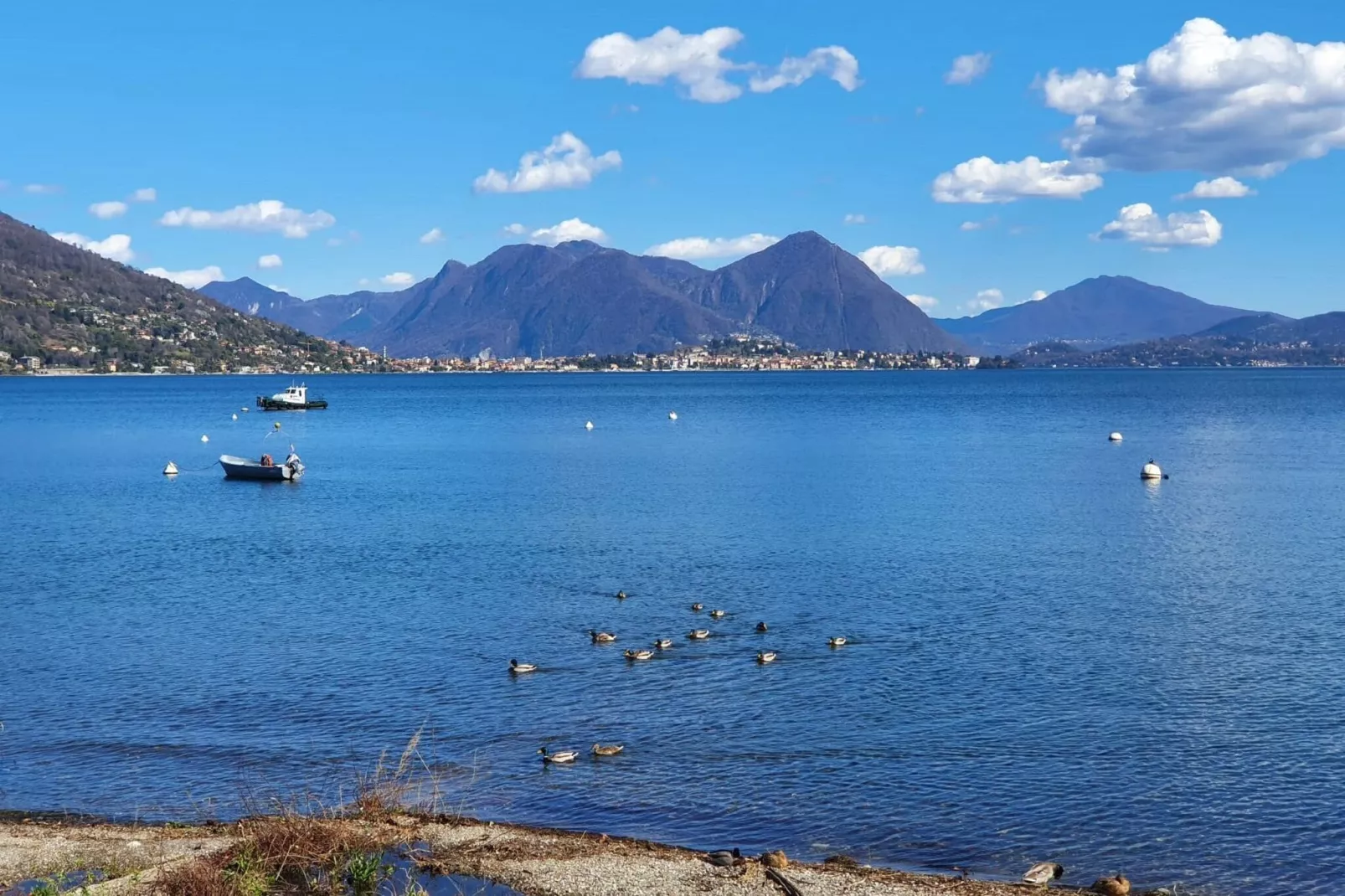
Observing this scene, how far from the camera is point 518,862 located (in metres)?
20.7

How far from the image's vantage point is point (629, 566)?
165 feet

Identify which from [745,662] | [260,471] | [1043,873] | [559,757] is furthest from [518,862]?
[260,471]

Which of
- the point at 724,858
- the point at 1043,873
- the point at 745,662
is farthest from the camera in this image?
the point at 745,662

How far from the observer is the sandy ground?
64.1 ft

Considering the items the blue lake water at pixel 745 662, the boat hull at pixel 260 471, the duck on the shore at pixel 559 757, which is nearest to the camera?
the blue lake water at pixel 745 662

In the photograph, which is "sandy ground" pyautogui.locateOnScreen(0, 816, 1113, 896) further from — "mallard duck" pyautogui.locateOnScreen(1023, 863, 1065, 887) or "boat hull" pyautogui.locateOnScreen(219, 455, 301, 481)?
"boat hull" pyautogui.locateOnScreen(219, 455, 301, 481)

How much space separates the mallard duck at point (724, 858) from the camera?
20719 mm

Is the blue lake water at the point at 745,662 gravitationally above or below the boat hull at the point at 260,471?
below

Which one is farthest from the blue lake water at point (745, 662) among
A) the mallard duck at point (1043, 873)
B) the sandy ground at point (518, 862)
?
the sandy ground at point (518, 862)

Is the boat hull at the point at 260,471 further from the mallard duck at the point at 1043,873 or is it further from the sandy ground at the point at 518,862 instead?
the mallard duck at the point at 1043,873

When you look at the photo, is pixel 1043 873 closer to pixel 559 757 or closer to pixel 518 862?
pixel 518 862

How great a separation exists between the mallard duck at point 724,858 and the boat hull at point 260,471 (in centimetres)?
7121

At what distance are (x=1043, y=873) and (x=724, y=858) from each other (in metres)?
5.16

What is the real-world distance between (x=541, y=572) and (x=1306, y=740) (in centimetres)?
2912
